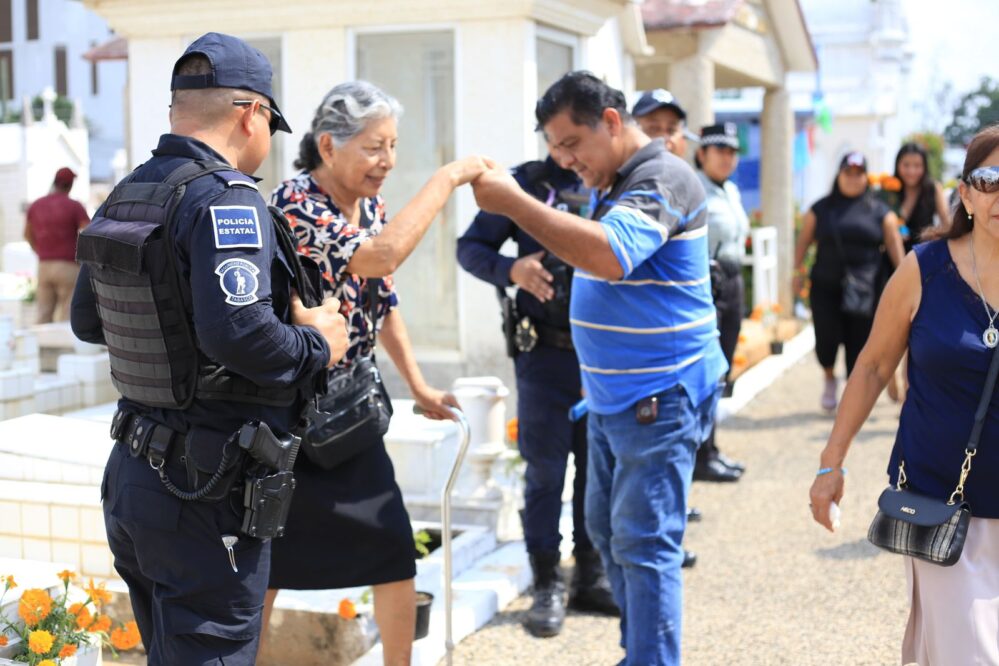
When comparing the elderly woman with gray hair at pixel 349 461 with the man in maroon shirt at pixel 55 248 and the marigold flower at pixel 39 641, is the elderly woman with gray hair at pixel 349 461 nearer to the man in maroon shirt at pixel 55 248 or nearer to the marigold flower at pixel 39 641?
the marigold flower at pixel 39 641

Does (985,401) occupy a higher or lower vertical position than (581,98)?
lower

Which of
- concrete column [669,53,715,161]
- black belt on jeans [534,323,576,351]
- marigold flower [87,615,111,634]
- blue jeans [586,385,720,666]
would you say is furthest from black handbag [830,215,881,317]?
marigold flower [87,615,111,634]

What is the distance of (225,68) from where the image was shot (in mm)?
2814

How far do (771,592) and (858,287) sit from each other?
410 centimetres

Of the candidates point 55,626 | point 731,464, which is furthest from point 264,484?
point 731,464

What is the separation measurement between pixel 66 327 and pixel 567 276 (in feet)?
17.4

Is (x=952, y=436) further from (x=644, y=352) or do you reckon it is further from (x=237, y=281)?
(x=237, y=281)

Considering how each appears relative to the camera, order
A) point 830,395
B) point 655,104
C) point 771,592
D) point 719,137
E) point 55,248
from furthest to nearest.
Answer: point 55,248
point 830,395
point 719,137
point 655,104
point 771,592

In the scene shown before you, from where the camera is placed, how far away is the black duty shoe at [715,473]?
766 cm

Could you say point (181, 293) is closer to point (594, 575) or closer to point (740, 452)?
point (594, 575)

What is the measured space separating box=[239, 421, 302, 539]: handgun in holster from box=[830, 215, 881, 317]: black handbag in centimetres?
697

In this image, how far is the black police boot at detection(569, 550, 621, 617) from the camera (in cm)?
518

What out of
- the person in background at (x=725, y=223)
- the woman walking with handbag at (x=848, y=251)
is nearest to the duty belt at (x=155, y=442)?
the person in background at (x=725, y=223)

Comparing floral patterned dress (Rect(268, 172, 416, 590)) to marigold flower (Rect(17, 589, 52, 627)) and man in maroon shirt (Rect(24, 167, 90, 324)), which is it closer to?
marigold flower (Rect(17, 589, 52, 627))
